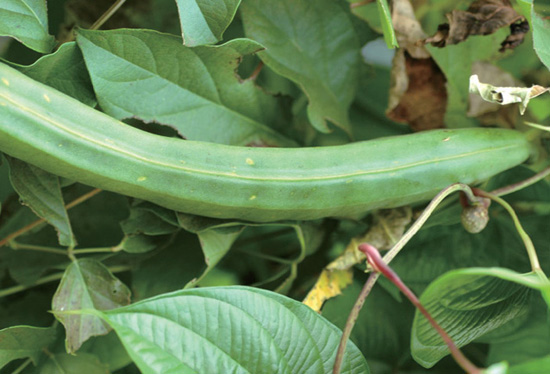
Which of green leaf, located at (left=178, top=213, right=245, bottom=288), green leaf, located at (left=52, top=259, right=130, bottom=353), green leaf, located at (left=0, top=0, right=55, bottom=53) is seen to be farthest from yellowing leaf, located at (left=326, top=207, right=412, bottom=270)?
green leaf, located at (left=0, top=0, right=55, bottom=53)

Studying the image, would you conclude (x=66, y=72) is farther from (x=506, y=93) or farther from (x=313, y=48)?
(x=506, y=93)

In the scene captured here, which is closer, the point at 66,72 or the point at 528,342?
the point at 66,72

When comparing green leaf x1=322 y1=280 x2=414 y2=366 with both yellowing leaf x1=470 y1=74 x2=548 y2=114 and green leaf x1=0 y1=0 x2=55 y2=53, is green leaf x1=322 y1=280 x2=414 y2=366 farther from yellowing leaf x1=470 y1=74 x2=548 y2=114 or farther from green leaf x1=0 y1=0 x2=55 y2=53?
green leaf x1=0 y1=0 x2=55 y2=53

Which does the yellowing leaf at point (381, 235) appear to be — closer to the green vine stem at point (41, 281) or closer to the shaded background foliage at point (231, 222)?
the shaded background foliage at point (231, 222)

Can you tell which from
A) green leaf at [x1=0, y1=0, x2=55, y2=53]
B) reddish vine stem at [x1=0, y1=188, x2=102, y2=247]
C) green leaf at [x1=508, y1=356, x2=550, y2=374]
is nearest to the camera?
green leaf at [x1=508, y1=356, x2=550, y2=374]

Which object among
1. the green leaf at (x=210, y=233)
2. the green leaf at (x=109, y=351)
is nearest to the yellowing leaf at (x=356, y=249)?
the green leaf at (x=210, y=233)

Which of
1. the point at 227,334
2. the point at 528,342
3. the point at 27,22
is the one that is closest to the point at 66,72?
the point at 27,22
